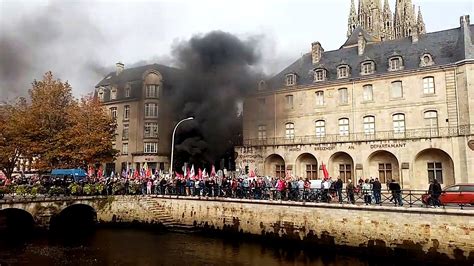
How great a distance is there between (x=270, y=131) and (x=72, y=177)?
2042cm

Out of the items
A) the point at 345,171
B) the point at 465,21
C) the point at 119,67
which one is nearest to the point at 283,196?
the point at 345,171

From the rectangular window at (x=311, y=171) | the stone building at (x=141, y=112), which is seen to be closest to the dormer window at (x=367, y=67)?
the rectangular window at (x=311, y=171)

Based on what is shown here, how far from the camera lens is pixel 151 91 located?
133ft

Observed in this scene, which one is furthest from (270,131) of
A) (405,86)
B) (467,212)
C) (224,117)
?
(467,212)

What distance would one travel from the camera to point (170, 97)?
37219 millimetres

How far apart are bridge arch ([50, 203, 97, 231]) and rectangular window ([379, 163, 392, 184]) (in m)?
24.9

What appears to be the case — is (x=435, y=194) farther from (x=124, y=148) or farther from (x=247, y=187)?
(x=124, y=148)

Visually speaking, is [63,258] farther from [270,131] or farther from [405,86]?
[405,86]

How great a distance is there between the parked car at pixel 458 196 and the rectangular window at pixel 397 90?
691 inches

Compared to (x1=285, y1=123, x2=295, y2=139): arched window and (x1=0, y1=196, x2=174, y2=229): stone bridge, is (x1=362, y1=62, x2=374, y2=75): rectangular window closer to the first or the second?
(x1=285, y1=123, x2=295, y2=139): arched window

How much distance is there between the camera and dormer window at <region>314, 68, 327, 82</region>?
40.2 metres

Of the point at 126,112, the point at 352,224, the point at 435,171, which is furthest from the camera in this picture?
the point at 126,112

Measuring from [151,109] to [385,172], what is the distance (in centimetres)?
2387

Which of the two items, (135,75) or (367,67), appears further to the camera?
(135,75)
